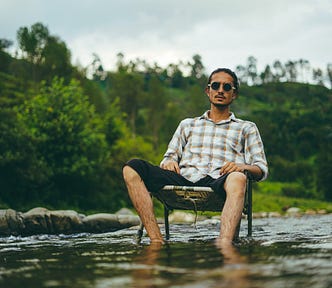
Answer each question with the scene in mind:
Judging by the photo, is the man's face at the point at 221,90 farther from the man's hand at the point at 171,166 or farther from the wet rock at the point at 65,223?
the wet rock at the point at 65,223

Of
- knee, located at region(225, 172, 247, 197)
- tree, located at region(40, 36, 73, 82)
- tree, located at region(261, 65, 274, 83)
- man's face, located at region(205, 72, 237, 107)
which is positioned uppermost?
tree, located at region(261, 65, 274, 83)

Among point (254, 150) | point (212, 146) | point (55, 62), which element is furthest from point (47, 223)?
point (55, 62)

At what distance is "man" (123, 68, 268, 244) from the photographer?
480cm

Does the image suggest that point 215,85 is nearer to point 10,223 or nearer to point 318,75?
point 10,223

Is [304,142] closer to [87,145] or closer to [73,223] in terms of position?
[87,145]

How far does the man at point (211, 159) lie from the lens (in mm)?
4801

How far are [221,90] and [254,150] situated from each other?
25.7 inches

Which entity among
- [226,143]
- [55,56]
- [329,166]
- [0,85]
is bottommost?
[329,166]

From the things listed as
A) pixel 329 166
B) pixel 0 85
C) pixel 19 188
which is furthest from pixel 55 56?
pixel 19 188

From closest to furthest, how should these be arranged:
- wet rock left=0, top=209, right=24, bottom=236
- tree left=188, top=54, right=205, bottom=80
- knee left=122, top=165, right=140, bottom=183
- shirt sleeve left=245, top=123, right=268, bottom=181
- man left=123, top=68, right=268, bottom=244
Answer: man left=123, top=68, right=268, bottom=244 < knee left=122, top=165, right=140, bottom=183 < shirt sleeve left=245, top=123, right=268, bottom=181 < wet rock left=0, top=209, right=24, bottom=236 < tree left=188, top=54, right=205, bottom=80

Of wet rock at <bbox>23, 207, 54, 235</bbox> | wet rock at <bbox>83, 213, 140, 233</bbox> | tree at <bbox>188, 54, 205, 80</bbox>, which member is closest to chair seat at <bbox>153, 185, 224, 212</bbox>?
wet rock at <bbox>23, 207, 54, 235</bbox>

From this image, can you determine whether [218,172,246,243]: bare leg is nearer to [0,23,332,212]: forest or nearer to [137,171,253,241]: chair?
[137,171,253,241]: chair

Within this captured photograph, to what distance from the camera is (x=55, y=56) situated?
2140 inches

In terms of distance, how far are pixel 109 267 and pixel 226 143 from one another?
2.89 metres
